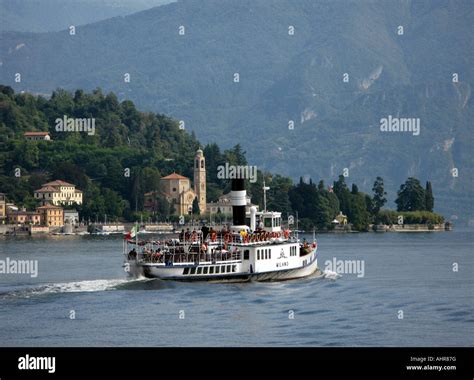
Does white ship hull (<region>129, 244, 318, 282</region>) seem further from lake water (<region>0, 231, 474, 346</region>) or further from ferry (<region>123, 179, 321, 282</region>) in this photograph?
lake water (<region>0, 231, 474, 346</region>)

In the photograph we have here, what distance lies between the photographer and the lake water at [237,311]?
180ft

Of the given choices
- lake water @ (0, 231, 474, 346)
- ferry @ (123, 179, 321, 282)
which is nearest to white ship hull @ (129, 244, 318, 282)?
ferry @ (123, 179, 321, 282)

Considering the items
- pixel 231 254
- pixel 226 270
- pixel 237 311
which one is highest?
pixel 231 254

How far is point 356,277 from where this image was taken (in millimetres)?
83062

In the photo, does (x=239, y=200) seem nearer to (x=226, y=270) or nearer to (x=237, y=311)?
(x=226, y=270)

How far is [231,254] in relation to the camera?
2889 inches

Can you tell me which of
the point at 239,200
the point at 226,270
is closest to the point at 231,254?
the point at 226,270

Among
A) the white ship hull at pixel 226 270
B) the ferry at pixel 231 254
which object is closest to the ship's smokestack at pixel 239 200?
the ferry at pixel 231 254

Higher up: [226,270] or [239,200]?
[239,200]

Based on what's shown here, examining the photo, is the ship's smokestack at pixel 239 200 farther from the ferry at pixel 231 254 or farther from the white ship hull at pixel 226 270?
the white ship hull at pixel 226 270

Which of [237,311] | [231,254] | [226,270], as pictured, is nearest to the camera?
[237,311]

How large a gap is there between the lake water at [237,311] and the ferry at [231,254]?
771mm

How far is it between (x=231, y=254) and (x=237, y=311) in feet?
36.3
